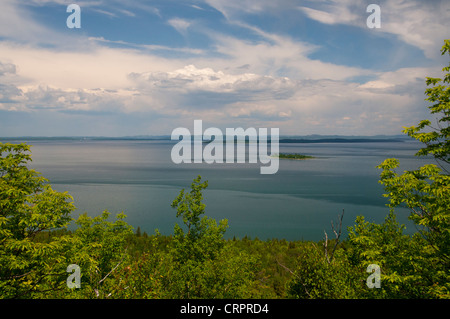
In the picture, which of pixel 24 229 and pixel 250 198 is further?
pixel 250 198

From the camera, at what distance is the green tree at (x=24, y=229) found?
11641mm

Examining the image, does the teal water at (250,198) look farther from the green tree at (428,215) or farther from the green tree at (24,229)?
the green tree at (24,229)

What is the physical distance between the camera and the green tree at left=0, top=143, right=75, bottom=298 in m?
11.6

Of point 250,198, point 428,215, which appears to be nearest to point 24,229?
point 428,215

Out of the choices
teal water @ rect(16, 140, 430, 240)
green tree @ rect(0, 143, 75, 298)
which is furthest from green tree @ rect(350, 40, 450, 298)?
teal water @ rect(16, 140, 430, 240)

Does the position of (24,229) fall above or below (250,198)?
above

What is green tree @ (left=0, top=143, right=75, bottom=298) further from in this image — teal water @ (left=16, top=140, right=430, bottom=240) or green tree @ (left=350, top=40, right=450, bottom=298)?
teal water @ (left=16, top=140, right=430, bottom=240)

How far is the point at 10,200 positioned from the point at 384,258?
52.1 feet

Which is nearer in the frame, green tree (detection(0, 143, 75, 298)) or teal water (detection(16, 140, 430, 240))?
green tree (detection(0, 143, 75, 298))

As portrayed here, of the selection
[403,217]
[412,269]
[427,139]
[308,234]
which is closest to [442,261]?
[412,269]

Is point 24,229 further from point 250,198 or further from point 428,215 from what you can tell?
point 250,198

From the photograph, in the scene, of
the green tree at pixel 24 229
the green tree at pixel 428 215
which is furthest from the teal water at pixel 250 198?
the green tree at pixel 24 229

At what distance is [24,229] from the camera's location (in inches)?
504
